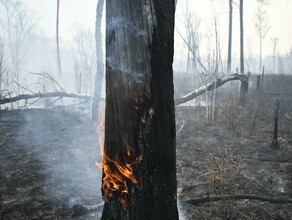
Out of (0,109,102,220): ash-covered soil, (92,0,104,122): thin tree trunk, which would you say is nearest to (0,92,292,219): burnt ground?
(0,109,102,220): ash-covered soil

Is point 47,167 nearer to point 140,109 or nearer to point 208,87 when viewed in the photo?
point 140,109

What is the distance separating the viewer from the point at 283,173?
584cm

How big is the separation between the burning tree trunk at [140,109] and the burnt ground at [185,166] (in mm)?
2365

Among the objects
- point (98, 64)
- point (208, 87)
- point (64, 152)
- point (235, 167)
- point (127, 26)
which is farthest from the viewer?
point (208, 87)

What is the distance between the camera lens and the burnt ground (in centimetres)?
426

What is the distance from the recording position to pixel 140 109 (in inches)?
61.4

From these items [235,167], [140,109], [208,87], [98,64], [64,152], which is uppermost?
[98,64]

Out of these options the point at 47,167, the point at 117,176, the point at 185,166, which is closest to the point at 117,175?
the point at 117,176

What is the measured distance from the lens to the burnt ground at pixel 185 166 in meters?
4.26

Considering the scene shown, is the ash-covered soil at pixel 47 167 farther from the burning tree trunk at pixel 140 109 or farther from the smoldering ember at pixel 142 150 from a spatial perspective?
the burning tree trunk at pixel 140 109

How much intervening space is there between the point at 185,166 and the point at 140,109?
16.9ft

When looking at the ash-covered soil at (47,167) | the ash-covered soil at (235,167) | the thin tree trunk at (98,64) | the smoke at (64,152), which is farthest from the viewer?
the thin tree trunk at (98,64)

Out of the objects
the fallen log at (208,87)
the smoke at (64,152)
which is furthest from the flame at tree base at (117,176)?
the fallen log at (208,87)

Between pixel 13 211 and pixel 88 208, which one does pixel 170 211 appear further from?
pixel 13 211
